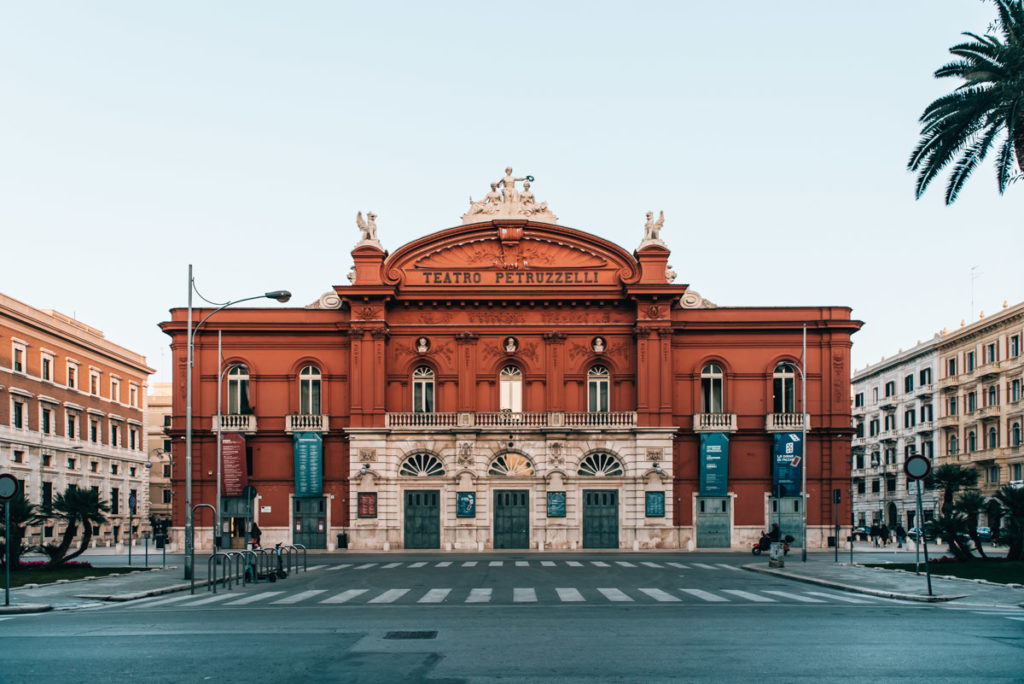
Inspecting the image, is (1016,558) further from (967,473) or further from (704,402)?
(704,402)

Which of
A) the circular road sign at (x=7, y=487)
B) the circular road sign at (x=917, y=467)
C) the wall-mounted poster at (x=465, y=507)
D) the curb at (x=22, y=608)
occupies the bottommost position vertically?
the wall-mounted poster at (x=465, y=507)

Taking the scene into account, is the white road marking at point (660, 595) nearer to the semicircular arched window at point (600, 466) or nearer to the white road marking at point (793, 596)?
the white road marking at point (793, 596)

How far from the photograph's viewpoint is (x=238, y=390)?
58.1 m

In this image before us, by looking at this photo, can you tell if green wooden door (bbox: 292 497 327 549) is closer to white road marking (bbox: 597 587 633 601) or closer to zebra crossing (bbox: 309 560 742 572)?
zebra crossing (bbox: 309 560 742 572)

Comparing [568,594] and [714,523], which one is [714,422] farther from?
[568,594]

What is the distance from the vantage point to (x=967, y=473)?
5219cm

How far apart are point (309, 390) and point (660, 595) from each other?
35.7 m

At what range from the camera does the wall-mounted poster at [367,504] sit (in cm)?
5562

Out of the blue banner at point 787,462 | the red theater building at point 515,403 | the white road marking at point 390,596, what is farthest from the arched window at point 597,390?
the white road marking at point 390,596

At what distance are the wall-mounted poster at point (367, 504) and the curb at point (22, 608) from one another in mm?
32662

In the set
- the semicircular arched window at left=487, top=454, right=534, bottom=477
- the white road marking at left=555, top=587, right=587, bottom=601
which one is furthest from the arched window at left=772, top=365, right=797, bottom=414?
the white road marking at left=555, top=587, right=587, bottom=601

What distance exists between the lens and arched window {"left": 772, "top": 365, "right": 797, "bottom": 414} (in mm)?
57656

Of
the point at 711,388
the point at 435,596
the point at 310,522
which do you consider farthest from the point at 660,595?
the point at 310,522

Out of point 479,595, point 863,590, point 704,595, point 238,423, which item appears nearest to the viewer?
point 704,595
